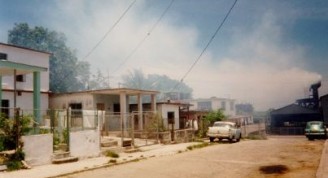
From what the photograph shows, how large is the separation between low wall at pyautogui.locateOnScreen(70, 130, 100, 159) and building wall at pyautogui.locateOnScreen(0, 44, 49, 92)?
11874 mm

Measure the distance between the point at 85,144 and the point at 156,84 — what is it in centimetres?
10226

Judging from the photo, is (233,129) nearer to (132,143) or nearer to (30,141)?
(132,143)

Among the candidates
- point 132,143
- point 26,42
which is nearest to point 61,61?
point 26,42

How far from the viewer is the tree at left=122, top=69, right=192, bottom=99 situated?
275ft

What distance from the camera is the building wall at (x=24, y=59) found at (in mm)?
26000

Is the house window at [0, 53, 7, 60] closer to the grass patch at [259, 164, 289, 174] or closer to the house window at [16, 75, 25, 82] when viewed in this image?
the house window at [16, 75, 25, 82]

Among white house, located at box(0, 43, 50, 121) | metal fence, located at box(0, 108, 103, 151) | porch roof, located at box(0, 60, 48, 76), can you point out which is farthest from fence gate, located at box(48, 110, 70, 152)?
white house, located at box(0, 43, 50, 121)

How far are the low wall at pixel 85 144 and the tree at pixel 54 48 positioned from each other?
32306 mm

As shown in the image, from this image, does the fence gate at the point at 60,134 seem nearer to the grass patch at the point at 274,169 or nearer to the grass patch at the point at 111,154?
the grass patch at the point at 111,154

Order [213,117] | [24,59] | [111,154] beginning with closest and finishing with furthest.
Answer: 1. [111,154]
2. [24,59]
3. [213,117]

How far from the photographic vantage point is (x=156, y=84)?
119 metres

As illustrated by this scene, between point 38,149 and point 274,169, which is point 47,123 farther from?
point 274,169

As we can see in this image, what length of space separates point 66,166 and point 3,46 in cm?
1603

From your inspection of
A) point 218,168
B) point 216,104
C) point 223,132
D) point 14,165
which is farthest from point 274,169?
point 216,104
